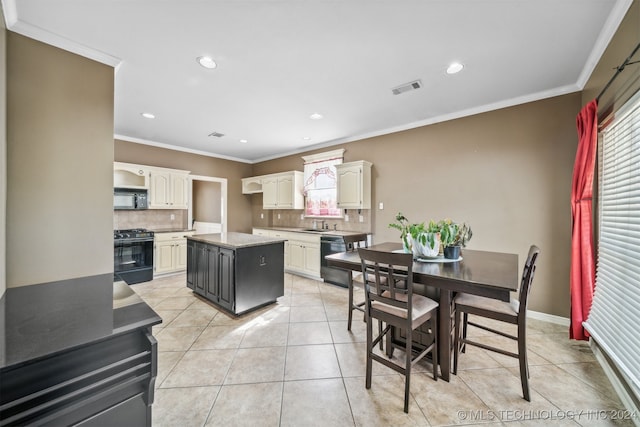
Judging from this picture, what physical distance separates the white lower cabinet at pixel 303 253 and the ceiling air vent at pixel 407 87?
2591 millimetres

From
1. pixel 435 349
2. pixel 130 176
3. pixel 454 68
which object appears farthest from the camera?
pixel 130 176

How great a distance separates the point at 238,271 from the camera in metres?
2.94

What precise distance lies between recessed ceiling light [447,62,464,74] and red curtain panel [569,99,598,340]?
1.16 metres

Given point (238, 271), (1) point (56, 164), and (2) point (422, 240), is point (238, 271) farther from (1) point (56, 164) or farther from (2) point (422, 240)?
(2) point (422, 240)

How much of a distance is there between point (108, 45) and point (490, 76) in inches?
140

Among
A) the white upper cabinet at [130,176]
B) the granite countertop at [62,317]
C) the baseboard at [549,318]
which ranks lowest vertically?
the baseboard at [549,318]

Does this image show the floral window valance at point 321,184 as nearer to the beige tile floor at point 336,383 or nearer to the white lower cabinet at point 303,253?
the white lower cabinet at point 303,253

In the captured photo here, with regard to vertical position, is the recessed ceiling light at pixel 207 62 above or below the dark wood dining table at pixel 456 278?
above

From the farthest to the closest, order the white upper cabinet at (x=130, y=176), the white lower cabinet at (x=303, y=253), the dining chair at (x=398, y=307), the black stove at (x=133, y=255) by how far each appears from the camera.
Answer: the white lower cabinet at (x=303, y=253), the white upper cabinet at (x=130, y=176), the black stove at (x=133, y=255), the dining chair at (x=398, y=307)

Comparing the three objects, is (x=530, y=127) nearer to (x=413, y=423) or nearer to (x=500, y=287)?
(x=500, y=287)

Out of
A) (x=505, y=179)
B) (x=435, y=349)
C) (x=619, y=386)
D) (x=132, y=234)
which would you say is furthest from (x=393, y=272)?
(x=132, y=234)

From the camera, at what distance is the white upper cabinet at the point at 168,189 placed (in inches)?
184

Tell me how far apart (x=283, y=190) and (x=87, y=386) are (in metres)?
4.81

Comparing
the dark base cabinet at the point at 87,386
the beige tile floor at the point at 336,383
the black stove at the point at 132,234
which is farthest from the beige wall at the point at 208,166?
the dark base cabinet at the point at 87,386
